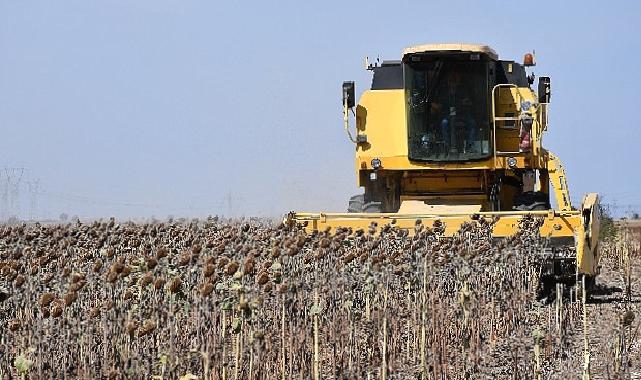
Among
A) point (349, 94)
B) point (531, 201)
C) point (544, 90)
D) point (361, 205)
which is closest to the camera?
point (531, 201)

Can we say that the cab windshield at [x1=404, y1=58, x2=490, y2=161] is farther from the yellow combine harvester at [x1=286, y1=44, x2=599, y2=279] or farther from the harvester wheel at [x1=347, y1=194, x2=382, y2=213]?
the harvester wheel at [x1=347, y1=194, x2=382, y2=213]

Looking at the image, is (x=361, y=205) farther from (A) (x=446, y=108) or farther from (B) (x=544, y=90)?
(B) (x=544, y=90)

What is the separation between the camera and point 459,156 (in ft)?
48.9

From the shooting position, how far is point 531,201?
14.6 meters

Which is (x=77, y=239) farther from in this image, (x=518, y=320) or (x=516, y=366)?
(x=516, y=366)

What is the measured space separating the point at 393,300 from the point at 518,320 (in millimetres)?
1127

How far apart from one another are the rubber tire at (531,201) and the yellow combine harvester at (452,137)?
0.05ft

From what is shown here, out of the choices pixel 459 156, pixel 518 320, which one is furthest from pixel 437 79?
pixel 518 320

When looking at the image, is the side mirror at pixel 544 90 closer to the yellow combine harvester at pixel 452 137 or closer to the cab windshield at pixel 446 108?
the yellow combine harvester at pixel 452 137

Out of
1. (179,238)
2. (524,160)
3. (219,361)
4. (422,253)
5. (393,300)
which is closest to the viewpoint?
(219,361)

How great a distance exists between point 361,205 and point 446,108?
5.93ft

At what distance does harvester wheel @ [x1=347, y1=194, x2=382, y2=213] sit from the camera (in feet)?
50.0

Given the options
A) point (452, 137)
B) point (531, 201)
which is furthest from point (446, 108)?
point (531, 201)

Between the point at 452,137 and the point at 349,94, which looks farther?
the point at 349,94
